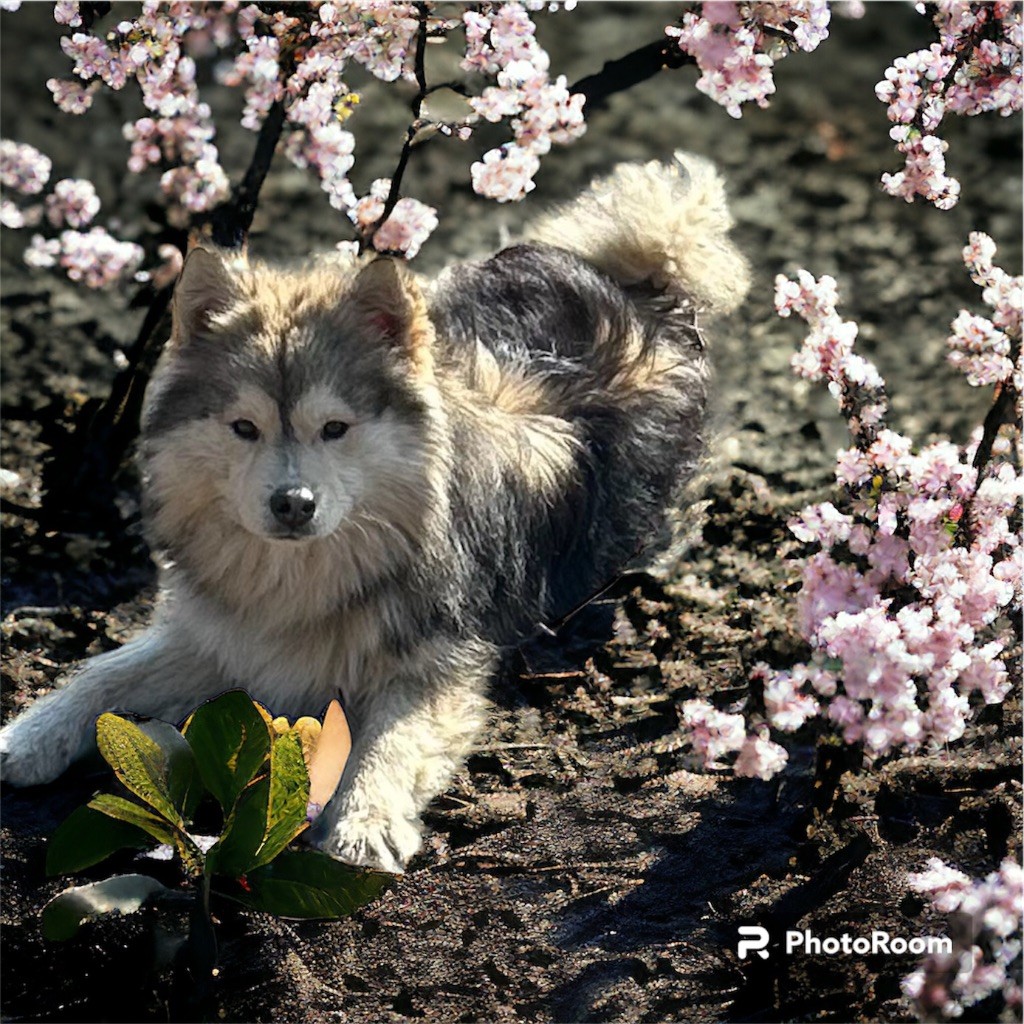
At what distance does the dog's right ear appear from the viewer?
3672mm

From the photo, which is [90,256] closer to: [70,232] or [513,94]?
[70,232]

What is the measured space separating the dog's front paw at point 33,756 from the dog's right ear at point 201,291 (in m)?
1.05

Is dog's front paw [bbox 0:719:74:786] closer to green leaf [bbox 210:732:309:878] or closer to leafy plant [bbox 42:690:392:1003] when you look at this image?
leafy plant [bbox 42:690:392:1003]

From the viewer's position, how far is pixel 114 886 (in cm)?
321

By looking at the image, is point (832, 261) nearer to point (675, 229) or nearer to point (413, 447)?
→ point (675, 229)

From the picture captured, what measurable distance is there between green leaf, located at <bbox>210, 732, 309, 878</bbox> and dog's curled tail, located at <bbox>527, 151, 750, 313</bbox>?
236cm

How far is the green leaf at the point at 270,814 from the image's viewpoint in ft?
10.4

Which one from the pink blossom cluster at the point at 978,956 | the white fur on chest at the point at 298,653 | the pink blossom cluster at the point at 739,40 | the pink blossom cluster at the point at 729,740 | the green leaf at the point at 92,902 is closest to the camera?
the pink blossom cluster at the point at 978,956

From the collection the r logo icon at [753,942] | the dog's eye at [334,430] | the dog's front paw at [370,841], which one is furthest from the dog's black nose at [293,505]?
the r logo icon at [753,942]

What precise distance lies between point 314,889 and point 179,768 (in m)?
0.37

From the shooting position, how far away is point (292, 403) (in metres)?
3.62

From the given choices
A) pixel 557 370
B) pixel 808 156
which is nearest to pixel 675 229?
pixel 557 370

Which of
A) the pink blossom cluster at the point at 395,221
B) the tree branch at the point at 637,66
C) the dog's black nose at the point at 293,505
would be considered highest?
the tree branch at the point at 637,66

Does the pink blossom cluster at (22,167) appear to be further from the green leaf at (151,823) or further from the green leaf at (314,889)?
the green leaf at (314,889)
